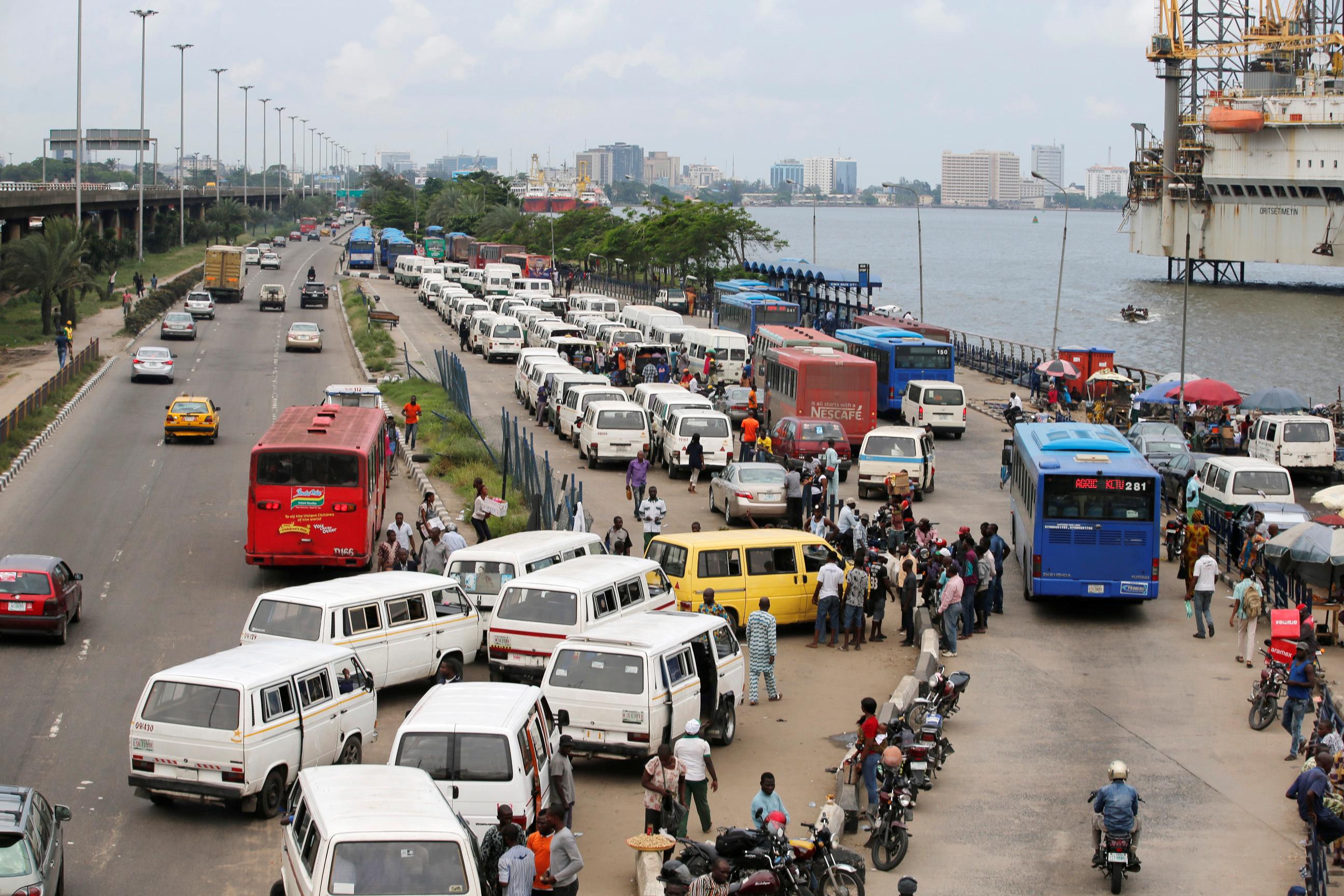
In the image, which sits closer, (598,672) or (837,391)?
(598,672)

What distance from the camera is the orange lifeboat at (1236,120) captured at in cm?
11862

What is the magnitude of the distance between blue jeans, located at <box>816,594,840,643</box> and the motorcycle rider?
809 centimetres

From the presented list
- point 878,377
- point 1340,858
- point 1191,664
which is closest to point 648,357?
point 878,377

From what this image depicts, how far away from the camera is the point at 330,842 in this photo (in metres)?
9.58

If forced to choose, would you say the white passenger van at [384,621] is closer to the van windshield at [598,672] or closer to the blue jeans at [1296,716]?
the van windshield at [598,672]

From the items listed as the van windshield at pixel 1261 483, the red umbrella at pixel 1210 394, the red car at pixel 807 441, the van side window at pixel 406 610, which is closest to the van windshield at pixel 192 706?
the van side window at pixel 406 610

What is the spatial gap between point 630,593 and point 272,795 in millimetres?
5900

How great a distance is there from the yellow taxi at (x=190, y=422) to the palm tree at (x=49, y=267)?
24.6 meters

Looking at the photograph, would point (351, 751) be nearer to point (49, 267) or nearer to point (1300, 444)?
point (1300, 444)

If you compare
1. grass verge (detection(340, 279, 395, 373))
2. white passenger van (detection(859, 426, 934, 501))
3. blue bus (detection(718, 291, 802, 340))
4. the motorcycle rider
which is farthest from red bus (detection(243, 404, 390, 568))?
blue bus (detection(718, 291, 802, 340))

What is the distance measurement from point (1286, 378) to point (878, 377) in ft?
169

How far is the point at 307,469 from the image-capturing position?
22.6 metres

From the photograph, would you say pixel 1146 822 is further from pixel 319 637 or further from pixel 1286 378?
pixel 1286 378

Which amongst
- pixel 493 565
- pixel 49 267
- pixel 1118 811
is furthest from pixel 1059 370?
pixel 49 267
